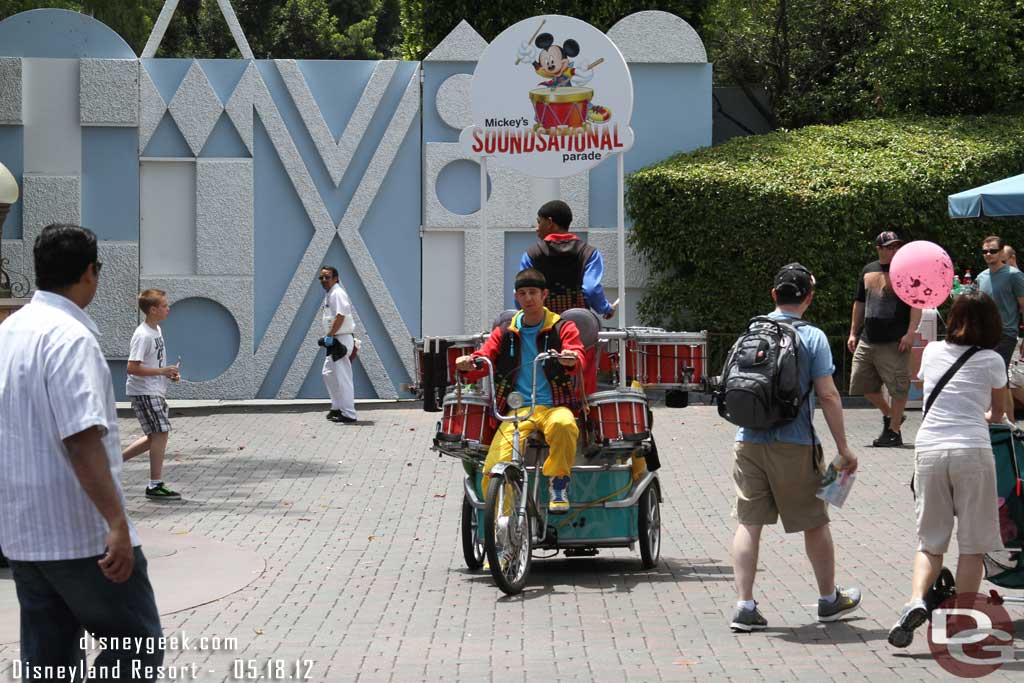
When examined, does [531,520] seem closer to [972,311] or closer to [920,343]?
[972,311]

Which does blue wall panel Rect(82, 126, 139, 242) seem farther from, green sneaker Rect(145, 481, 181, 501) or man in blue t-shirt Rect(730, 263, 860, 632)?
man in blue t-shirt Rect(730, 263, 860, 632)

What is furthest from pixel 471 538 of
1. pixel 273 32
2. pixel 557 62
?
pixel 273 32

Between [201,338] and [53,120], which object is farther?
[201,338]

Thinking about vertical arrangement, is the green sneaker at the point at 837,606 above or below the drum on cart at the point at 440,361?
below

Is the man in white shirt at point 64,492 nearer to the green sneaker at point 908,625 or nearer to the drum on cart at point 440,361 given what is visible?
the green sneaker at point 908,625

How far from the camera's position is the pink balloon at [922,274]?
970 centimetres

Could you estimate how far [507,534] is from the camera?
25.9ft

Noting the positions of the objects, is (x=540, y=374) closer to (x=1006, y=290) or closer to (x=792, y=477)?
(x=792, y=477)

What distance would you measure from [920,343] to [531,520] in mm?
7660

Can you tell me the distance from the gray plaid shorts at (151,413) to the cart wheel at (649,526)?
4.20 metres

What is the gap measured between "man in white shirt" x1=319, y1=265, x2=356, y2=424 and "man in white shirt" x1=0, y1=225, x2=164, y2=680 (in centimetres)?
1174

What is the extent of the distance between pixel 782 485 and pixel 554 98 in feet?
18.8

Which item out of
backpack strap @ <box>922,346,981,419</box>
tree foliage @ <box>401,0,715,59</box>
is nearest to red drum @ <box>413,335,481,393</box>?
backpack strap @ <box>922,346,981,419</box>

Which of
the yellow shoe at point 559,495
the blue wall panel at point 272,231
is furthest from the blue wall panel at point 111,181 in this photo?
the yellow shoe at point 559,495
